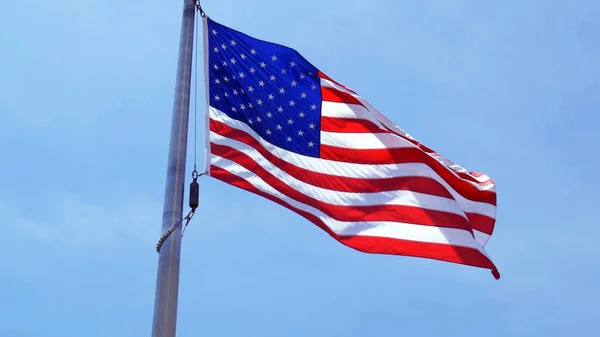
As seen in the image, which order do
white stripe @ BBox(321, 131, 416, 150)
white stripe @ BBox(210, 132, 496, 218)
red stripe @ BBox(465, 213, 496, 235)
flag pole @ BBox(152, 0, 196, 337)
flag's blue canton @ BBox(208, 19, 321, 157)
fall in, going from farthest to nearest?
1. red stripe @ BBox(465, 213, 496, 235)
2. white stripe @ BBox(321, 131, 416, 150)
3. flag's blue canton @ BBox(208, 19, 321, 157)
4. white stripe @ BBox(210, 132, 496, 218)
5. flag pole @ BBox(152, 0, 196, 337)

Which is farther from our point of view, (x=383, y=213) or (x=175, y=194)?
(x=383, y=213)

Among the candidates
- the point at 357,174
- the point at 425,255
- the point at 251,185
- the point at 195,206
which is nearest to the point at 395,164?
the point at 357,174

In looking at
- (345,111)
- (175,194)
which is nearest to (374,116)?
(345,111)

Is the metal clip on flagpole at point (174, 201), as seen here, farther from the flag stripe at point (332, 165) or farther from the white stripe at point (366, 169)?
the white stripe at point (366, 169)

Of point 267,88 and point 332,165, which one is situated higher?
point 267,88

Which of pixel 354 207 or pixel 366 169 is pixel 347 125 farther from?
pixel 354 207

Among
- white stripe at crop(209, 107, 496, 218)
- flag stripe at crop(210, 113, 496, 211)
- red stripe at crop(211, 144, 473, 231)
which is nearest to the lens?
flag stripe at crop(210, 113, 496, 211)

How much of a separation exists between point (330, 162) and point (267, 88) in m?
1.76

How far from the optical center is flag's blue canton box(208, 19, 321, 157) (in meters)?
14.1

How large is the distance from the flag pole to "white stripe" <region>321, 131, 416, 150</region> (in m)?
3.55

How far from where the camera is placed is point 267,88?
14.7 meters

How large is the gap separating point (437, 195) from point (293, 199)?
111 inches

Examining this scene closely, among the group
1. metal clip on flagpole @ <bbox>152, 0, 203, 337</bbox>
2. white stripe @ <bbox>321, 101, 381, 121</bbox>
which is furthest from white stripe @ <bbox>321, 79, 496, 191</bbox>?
metal clip on flagpole @ <bbox>152, 0, 203, 337</bbox>

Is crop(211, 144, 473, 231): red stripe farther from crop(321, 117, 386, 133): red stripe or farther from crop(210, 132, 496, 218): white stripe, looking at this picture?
crop(321, 117, 386, 133): red stripe
